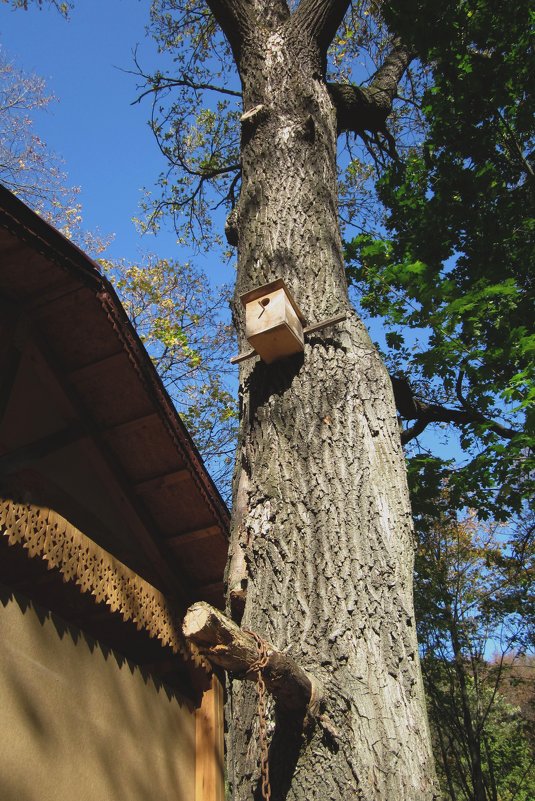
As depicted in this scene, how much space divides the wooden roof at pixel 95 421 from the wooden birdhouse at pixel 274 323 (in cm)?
137

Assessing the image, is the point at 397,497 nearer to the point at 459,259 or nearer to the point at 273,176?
the point at 273,176

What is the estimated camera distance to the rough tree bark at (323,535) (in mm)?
1938

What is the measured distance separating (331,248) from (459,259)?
516cm

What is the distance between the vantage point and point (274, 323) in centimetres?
286

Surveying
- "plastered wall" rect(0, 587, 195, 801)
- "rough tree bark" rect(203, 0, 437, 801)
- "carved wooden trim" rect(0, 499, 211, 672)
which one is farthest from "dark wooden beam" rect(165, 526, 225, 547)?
"rough tree bark" rect(203, 0, 437, 801)

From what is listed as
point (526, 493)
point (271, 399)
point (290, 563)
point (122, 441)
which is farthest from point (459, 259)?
point (290, 563)

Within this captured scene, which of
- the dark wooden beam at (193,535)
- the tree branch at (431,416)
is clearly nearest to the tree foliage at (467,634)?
the tree branch at (431,416)

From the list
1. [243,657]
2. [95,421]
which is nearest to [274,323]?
[243,657]

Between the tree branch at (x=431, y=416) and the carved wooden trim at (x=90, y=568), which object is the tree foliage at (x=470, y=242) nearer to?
the tree branch at (x=431, y=416)

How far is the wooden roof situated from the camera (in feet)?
13.0

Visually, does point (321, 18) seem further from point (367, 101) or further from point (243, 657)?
point (243, 657)

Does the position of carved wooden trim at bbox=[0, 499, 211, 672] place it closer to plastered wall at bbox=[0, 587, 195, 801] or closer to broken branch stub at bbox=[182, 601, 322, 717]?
Answer: plastered wall at bbox=[0, 587, 195, 801]

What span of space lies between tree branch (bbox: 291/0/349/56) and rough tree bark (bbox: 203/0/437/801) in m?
1.95

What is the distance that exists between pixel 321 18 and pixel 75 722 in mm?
5363
